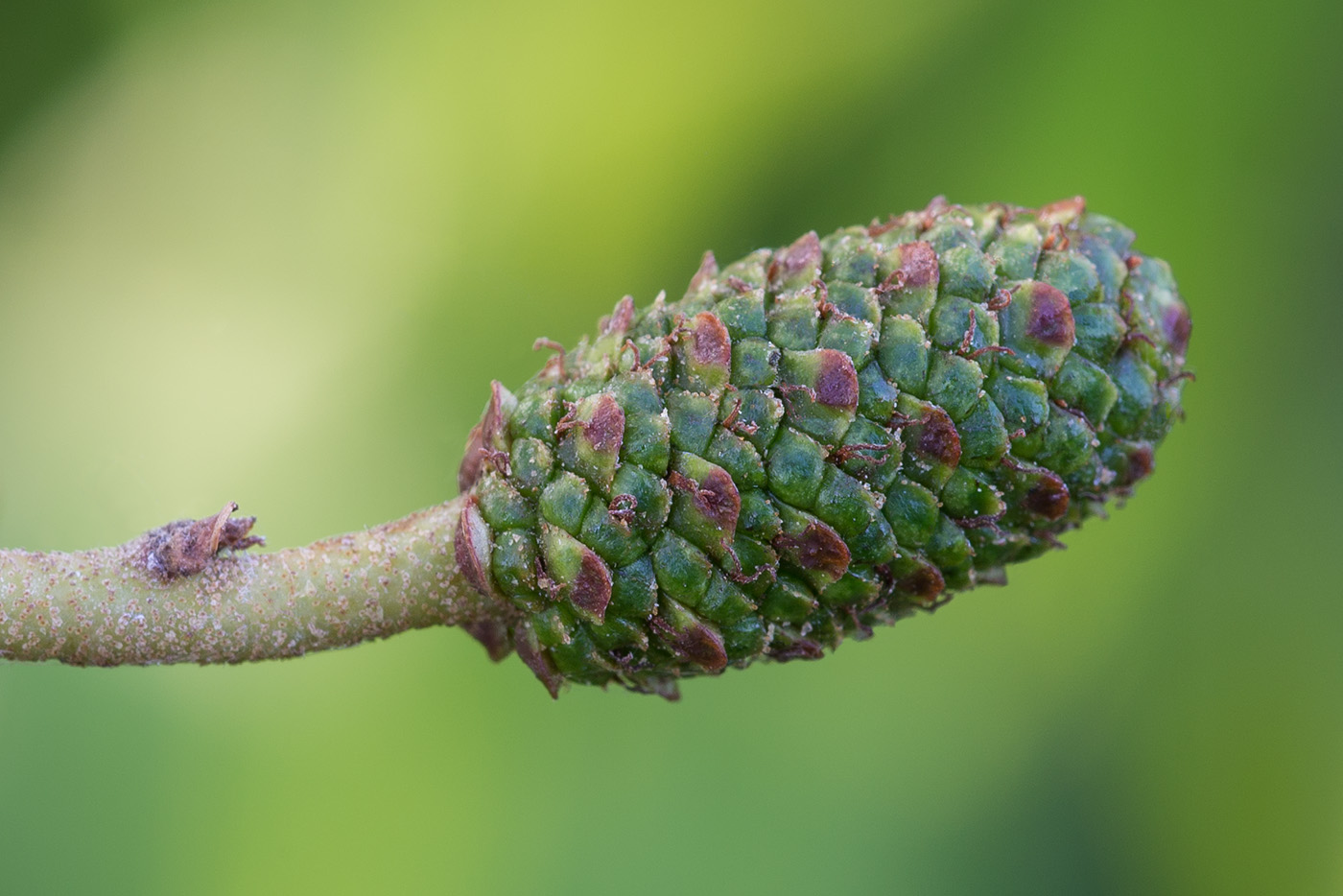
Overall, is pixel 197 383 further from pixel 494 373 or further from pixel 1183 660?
pixel 1183 660

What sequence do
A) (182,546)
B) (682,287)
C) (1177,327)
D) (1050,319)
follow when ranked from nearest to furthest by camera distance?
(182,546)
(1050,319)
(1177,327)
(682,287)

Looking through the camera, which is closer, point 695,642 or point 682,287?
point 695,642

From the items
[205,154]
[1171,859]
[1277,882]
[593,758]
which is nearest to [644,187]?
[205,154]

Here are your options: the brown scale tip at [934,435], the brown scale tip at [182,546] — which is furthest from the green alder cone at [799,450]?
the brown scale tip at [182,546]

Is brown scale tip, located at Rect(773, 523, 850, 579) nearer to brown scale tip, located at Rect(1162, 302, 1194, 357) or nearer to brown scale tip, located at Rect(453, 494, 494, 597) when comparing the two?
brown scale tip, located at Rect(453, 494, 494, 597)

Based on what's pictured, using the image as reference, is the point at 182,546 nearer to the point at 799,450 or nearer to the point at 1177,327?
the point at 799,450

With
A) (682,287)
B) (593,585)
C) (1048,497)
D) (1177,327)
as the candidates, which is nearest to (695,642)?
(593,585)

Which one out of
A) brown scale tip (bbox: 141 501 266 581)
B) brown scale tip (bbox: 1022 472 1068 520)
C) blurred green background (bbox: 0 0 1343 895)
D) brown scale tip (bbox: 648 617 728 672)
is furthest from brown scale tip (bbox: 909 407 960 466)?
blurred green background (bbox: 0 0 1343 895)
